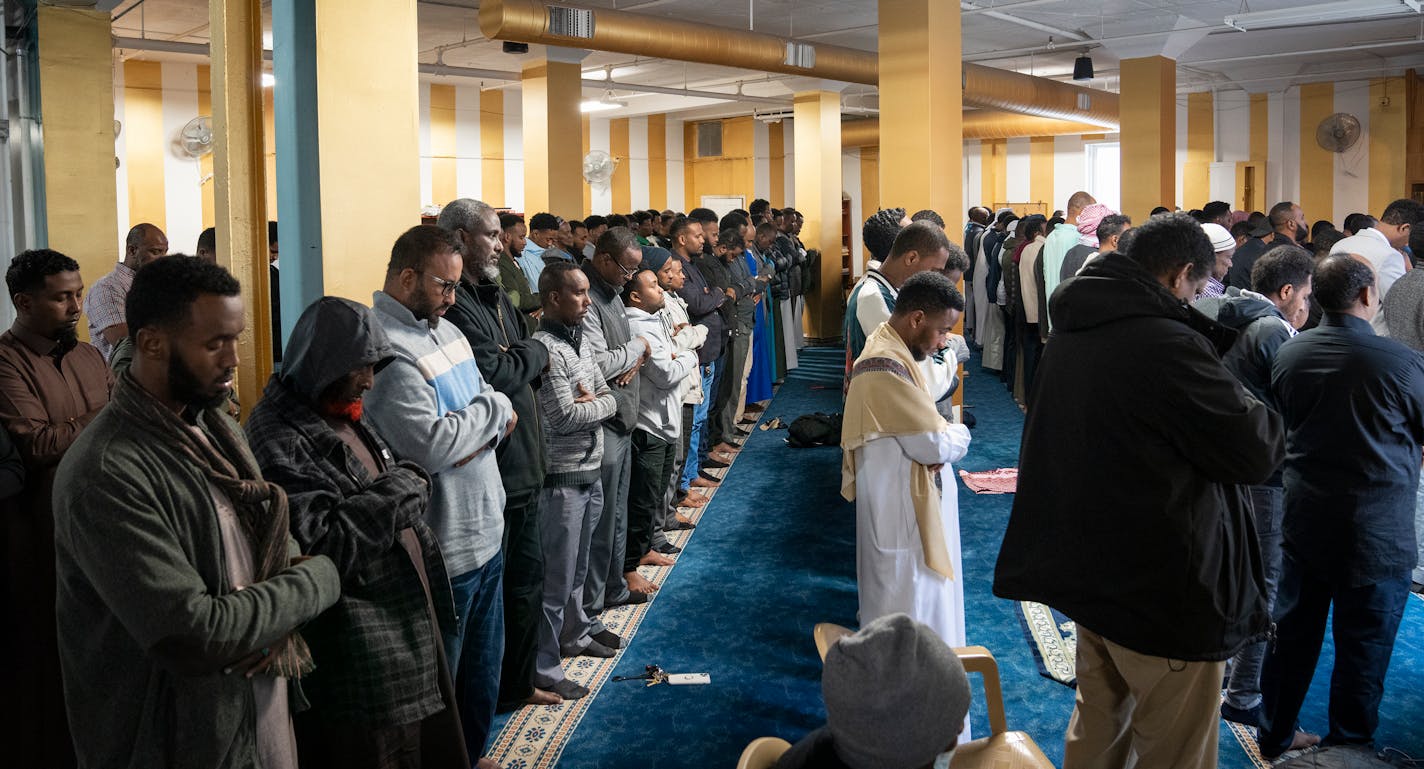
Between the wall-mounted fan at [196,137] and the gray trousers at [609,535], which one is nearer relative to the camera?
the gray trousers at [609,535]

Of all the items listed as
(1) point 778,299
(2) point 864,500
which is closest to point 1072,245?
(1) point 778,299

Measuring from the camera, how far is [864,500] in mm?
3676

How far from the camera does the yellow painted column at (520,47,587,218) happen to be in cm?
1198

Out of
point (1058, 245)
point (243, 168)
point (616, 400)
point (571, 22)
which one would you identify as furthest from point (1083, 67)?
point (243, 168)

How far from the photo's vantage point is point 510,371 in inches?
137

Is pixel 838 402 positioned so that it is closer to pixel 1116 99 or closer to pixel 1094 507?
pixel 1094 507

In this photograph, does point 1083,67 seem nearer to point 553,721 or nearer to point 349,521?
point 553,721

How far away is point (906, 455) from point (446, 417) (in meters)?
1.47

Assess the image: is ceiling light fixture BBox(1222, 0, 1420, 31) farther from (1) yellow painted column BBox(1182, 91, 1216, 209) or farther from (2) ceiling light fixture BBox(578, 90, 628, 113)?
(2) ceiling light fixture BBox(578, 90, 628, 113)

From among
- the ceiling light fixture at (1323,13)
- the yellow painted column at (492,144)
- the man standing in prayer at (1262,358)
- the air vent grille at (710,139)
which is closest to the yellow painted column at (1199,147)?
the ceiling light fixture at (1323,13)

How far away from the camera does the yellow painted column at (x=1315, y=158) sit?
1766cm

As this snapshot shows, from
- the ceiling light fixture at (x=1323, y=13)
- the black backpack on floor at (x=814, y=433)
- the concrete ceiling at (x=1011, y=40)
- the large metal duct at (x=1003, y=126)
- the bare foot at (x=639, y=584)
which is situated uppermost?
the concrete ceiling at (x=1011, y=40)

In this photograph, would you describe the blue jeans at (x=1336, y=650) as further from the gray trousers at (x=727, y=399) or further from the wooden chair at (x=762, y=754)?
the gray trousers at (x=727, y=399)

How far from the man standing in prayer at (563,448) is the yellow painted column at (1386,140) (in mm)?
16419
